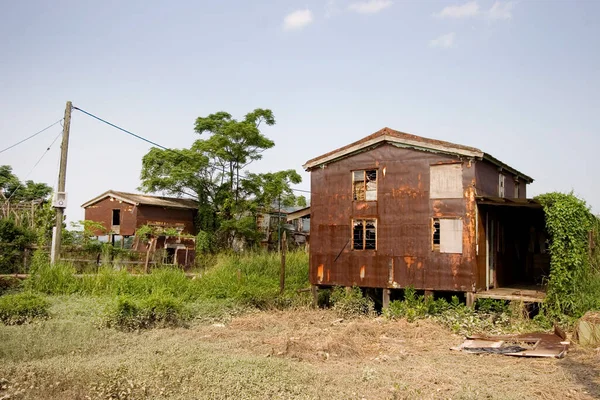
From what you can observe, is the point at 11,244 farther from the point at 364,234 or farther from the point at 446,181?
the point at 446,181

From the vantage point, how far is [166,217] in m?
34.5

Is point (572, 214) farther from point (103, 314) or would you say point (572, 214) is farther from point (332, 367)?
point (103, 314)

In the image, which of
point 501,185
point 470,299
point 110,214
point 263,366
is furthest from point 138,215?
point 263,366

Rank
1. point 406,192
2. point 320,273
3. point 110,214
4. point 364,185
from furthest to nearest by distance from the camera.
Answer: point 110,214 < point 320,273 < point 364,185 < point 406,192

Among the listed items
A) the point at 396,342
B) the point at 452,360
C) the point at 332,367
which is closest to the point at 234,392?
the point at 332,367

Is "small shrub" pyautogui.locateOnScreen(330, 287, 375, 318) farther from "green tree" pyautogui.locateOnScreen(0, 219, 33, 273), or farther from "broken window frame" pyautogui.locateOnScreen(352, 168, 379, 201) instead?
"green tree" pyautogui.locateOnScreen(0, 219, 33, 273)

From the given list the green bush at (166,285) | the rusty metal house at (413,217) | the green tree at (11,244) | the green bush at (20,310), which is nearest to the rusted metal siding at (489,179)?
the rusty metal house at (413,217)

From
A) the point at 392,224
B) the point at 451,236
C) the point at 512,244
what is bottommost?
the point at 512,244

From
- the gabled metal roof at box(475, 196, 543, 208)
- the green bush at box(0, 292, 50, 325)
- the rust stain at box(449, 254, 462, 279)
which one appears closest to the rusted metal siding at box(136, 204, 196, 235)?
the green bush at box(0, 292, 50, 325)

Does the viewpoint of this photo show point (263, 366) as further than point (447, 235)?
No

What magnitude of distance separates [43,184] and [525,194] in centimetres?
3835

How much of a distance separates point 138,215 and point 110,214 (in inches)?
115

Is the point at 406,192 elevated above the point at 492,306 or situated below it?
above

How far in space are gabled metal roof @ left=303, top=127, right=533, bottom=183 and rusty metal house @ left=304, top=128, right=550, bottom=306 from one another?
0.11 feet
